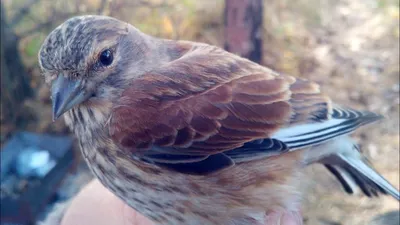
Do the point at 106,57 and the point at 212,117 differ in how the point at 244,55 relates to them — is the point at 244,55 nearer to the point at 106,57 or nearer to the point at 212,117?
the point at 212,117

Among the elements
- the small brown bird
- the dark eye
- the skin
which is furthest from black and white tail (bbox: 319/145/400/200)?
the dark eye

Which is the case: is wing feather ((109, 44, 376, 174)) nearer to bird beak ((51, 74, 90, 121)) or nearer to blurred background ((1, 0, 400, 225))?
bird beak ((51, 74, 90, 121))

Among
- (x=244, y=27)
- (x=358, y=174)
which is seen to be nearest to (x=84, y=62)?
(x=358, y=174)

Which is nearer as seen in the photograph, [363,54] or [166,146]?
[166,146]

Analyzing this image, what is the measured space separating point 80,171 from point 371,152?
236cm

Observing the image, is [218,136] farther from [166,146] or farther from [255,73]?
[255,73]

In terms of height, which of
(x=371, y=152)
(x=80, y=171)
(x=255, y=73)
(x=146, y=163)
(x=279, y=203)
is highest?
(x=255, y=73)

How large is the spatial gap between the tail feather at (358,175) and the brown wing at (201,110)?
0.28m

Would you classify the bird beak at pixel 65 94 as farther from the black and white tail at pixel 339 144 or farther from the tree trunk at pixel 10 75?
the tree trunk at pixel 10 75

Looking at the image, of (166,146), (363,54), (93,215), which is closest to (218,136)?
(166,146)

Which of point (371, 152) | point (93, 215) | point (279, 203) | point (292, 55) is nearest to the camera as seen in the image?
point (279, 203)

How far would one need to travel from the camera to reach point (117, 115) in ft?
6.57

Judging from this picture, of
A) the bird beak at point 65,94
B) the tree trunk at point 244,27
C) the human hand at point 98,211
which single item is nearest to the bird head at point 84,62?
the bird beak at point 65,94

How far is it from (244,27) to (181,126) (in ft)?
8.97
